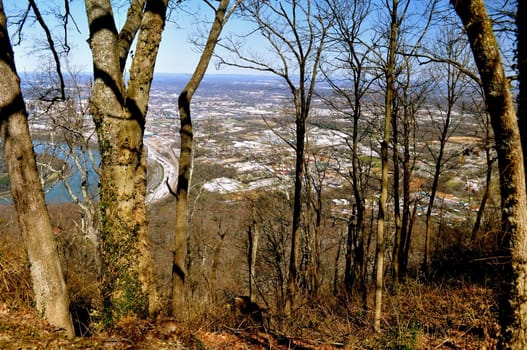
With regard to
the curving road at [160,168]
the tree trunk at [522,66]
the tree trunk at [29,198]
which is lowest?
the curving road at [160,168]

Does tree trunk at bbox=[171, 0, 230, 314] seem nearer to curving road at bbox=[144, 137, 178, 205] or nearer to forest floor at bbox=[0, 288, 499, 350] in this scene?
forest floor at bbox=[0, 288, 499, 350]

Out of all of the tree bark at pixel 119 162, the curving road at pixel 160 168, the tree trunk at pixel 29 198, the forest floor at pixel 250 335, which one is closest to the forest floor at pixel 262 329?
the forest floor at pixel 250 335

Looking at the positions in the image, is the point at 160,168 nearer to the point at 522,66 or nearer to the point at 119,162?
the point at 119,162

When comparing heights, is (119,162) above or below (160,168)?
above

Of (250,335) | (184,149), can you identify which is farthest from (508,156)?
(250,335)

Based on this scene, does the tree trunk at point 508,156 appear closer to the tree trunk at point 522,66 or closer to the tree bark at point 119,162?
the tree trunk at point 522,66

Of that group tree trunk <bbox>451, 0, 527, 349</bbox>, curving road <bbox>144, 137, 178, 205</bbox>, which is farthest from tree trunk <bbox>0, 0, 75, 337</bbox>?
curving road <bbox>144, 137, 178, 205</bbox>
